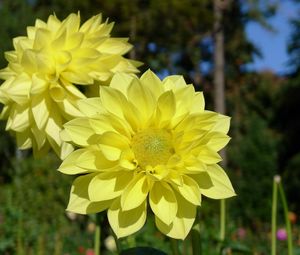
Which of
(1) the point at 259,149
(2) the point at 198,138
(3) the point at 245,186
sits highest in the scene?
(1) the point at 259,149

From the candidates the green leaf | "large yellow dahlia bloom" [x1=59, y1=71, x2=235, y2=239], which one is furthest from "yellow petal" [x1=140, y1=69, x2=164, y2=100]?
the green leaf

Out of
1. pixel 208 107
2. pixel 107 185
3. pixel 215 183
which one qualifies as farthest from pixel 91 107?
pixel 208 107

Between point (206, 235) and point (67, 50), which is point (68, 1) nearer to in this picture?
point (206, 235)

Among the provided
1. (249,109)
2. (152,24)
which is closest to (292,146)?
(249,109)

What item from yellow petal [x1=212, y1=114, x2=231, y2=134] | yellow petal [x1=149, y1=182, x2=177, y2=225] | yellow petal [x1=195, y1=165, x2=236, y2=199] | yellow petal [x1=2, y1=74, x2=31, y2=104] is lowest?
yellow petal [x1=149, y1=182, x2=177, y2=225]

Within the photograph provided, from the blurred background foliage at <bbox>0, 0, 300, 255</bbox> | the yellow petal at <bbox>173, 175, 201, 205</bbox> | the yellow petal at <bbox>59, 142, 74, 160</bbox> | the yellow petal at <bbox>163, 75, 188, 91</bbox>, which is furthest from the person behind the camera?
the blurred background foliage at <bbox>0, 0, 300, 255</bbox>

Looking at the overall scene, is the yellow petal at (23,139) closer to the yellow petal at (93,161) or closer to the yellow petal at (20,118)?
the yellow petal at (20,118)

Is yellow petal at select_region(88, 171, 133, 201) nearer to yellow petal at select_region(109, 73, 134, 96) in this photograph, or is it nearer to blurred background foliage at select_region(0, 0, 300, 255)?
yellow petal at select_region(109, 73, 134, 96)
